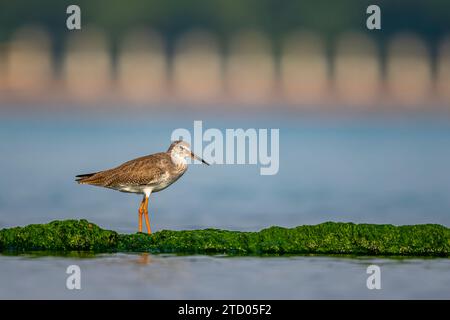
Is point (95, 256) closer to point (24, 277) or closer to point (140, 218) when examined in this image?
point (24, 277)

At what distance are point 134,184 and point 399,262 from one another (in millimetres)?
4159

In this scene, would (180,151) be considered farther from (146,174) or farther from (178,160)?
(146,174)

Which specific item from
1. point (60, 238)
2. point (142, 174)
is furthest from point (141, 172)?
point (60, 238)

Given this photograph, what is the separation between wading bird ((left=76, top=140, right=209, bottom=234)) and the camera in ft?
48.6

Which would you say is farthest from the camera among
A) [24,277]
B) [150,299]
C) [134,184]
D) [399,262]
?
[134,184]

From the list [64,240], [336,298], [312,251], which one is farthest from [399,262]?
[64,240]

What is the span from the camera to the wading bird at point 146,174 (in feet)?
48.6

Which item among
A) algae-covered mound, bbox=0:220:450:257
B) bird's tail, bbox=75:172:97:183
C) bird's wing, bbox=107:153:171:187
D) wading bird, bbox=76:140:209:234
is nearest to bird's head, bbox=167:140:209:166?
wading bird, bbox=76:140:209:234

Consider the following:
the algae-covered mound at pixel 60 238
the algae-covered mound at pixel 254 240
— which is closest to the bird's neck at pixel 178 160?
the algae-covered mound at pixel 254 240

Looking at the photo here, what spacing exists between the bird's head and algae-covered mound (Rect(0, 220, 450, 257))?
7.13 feet

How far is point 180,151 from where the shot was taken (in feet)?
49.7

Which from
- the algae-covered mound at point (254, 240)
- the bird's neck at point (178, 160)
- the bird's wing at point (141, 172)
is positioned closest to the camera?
the algae-covered mound at point (254, 240)

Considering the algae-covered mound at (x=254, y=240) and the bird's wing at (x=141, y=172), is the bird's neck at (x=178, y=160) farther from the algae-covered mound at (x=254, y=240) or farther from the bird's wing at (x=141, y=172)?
the algae-covered mound at (x=254, y=240)

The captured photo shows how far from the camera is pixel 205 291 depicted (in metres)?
10.8
